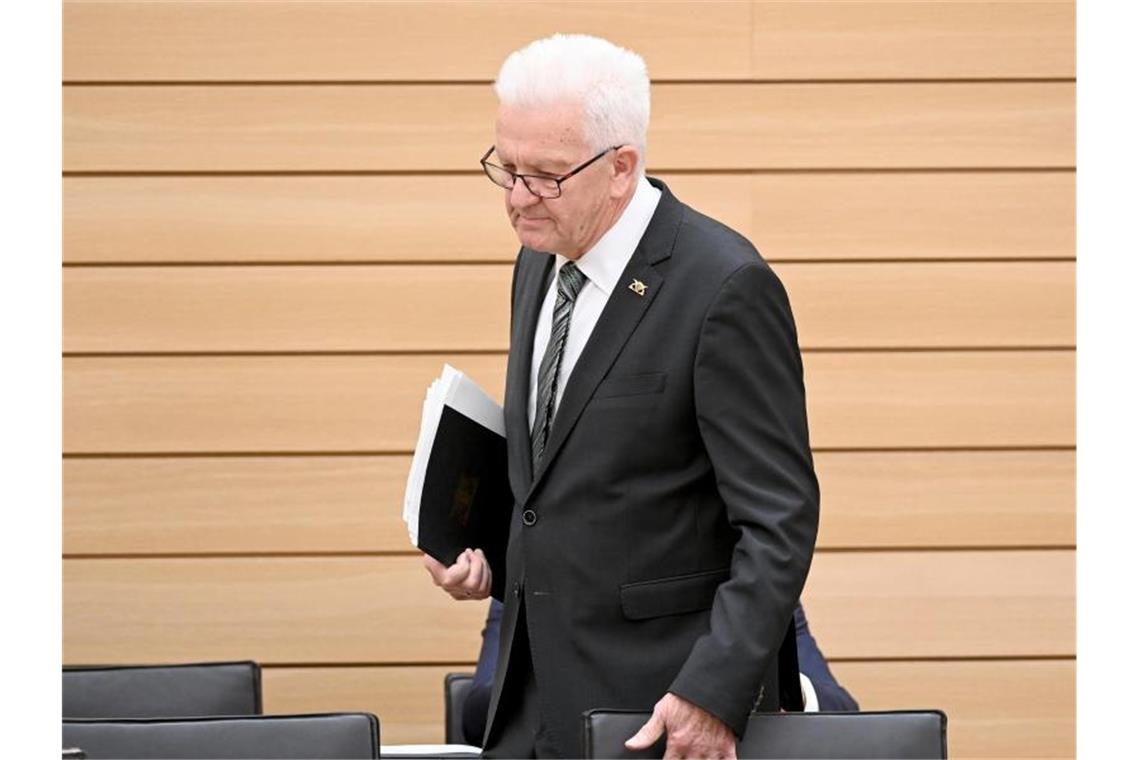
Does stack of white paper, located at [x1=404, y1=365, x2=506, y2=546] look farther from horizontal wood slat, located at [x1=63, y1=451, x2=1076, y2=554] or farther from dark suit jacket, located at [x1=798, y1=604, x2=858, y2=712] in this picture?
horizontal wood slat, located at [x1=63, y1=451, x2=1076, y2=554]

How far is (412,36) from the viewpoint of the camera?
14.1 feet

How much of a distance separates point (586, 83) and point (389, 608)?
2.51 meters

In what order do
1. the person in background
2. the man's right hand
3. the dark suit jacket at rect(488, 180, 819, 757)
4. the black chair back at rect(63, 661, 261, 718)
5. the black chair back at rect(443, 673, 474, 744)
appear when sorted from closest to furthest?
the dark suit jacket at rect(488, 180, 819, 757) < the man's right hand < the black chair back at rect(63, 661, 261, 718) < the person in background < the black chair back at rect(443, 673, 474, 744)

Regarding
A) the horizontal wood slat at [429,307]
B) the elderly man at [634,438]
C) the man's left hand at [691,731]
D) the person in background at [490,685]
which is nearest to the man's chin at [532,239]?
the elderly man at [634,438]

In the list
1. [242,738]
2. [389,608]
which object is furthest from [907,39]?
[242,738]

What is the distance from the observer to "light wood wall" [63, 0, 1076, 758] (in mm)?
4293

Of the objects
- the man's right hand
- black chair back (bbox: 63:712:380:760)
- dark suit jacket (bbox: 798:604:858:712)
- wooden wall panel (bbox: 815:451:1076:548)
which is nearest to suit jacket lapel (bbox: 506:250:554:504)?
the man's right hand

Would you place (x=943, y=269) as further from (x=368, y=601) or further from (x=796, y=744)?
(x=796, y=744)

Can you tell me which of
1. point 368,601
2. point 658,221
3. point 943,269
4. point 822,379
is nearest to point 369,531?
point 368,601

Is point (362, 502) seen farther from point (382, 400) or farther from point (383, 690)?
point (383, 690)

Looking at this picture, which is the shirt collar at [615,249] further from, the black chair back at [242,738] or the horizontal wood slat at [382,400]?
the horizontal wood slat at [382,400]

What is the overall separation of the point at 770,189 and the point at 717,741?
2.57 metres

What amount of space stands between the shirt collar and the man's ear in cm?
3

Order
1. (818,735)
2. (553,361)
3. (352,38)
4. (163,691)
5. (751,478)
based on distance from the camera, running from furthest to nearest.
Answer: (352,38) → (163,691) → (553,361) → (751,478) → (818,735)
